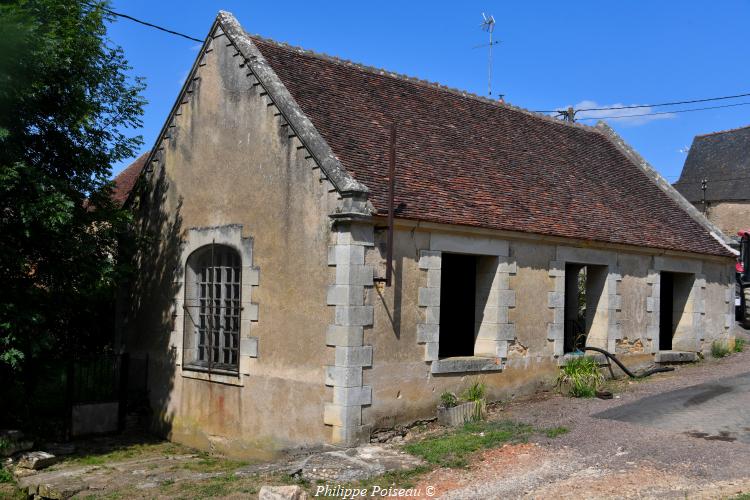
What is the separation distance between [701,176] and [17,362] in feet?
116

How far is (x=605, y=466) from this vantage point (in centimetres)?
809

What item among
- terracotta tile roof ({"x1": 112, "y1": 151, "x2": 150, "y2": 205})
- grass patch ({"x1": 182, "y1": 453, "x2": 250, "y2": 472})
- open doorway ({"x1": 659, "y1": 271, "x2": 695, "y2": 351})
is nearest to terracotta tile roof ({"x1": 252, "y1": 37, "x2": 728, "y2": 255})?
open doorway ({"x1": 659, "y1": 271, "x2": 695, "y2": 351})

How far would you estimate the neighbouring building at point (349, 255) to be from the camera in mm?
10008

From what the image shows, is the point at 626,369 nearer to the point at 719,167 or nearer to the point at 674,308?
the point at 674,308

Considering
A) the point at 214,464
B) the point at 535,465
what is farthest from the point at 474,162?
the point at 214,464

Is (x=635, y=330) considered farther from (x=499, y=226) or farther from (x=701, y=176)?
(x=701, y=176)

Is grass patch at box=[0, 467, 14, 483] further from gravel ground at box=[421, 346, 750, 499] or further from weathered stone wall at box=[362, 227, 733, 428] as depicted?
gravel ground at box=[421, 346, 750, 499]

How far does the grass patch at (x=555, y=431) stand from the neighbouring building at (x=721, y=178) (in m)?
27.7

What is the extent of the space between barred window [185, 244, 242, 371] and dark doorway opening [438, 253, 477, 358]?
339cm

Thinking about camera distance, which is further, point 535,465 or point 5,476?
point 5,476

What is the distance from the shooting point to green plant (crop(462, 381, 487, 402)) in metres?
11.0

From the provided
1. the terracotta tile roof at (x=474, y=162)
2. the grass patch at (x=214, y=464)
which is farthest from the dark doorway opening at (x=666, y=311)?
the grass patch at (x=214, y=464)

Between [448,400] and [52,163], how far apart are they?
6.71 meters

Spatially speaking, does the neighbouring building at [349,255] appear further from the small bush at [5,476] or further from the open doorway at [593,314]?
the small bush at [5,476]
